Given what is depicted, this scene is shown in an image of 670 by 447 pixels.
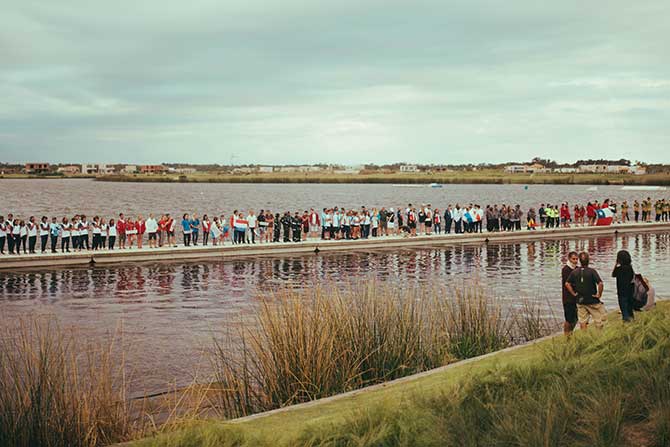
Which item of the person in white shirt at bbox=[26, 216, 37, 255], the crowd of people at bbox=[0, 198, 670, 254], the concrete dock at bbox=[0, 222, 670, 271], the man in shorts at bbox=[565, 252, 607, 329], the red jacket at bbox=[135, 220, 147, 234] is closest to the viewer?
the man in shorts at bbox=[565, 252, 607, 329]

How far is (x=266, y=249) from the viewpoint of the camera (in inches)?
1318

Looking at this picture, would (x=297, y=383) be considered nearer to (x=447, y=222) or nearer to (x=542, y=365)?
(x=542, y=365)

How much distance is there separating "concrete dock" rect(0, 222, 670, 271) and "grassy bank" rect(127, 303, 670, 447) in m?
23.2

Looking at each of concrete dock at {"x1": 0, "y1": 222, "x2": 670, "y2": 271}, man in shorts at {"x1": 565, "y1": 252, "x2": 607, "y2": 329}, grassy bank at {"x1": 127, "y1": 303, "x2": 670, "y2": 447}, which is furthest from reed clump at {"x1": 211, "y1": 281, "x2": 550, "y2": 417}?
concrete dock at {"x1": 0, "y1": 222, "x2": 670, "y2": 271}

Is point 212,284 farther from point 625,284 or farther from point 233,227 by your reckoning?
point 625,284

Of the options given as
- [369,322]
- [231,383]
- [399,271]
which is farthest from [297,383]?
[399,271]

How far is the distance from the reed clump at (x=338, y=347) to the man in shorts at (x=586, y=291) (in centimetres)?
158

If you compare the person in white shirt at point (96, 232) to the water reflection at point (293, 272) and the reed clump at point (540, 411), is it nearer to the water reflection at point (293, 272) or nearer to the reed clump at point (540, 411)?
the water reflection at point (293, 272)

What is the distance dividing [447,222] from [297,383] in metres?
32.2

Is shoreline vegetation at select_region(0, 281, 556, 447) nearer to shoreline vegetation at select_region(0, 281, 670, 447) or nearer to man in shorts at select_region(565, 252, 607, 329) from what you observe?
shoreline vegetation at select_region(0, 281, 670, 447)

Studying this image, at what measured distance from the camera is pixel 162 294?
21.9 metres

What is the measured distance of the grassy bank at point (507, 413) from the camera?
6.22 meters

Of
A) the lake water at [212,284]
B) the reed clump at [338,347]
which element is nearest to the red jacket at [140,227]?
the lake water at [212,284]

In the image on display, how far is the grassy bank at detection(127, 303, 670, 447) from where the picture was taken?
6223mm
